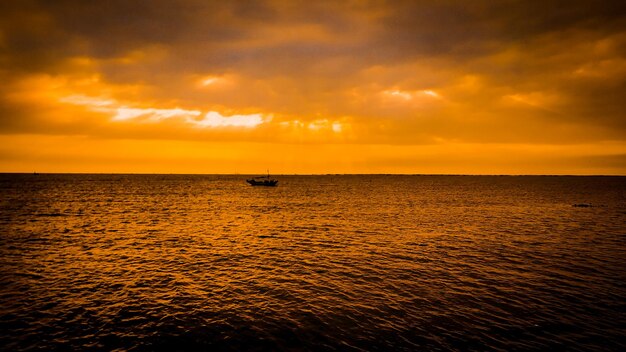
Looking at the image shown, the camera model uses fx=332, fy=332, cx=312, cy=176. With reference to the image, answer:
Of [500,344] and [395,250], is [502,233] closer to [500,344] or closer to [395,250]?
[395,250]

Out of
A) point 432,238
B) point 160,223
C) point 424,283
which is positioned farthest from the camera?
point 160,223

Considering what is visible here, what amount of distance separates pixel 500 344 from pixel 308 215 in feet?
167

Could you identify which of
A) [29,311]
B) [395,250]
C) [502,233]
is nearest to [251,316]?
[29,311]

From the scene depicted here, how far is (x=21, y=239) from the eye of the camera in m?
38.7

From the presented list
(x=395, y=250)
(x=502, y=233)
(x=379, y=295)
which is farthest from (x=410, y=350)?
(x=502, y=233)

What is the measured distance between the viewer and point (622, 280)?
83.2ft

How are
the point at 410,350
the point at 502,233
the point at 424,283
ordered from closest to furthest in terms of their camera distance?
the point at 410,350, the point at 424,283, the point at 502,233

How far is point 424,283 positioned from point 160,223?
43.9 metres

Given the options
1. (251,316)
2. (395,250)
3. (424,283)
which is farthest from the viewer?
(395,250)

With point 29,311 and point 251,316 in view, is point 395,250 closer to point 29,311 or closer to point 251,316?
point 251,316

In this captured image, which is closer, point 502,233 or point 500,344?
point 500,344

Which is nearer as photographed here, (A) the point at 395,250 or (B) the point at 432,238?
(A) the point at 395,250

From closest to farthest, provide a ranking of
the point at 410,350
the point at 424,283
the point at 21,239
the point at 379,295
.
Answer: the point at 410,350 < the point at 379,295 < the point at 424,283 < the point at 21,239

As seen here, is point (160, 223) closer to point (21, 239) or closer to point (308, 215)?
point (21, 239)
